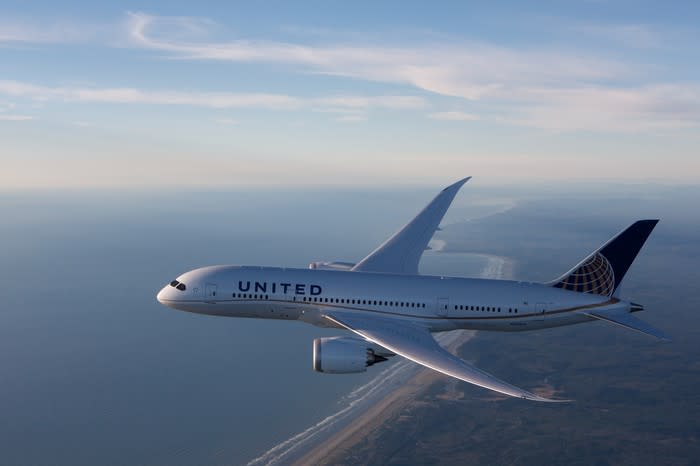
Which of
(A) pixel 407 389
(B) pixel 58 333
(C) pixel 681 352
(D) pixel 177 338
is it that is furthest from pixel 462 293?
(C) pixel 681 352

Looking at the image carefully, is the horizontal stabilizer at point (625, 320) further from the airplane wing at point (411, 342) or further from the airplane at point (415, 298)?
the airplane wing at point (411, 342)

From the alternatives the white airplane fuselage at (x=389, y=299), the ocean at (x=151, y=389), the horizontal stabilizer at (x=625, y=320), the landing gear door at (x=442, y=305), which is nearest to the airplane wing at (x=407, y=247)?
the white airplane fuselage at (x=389, y=299)

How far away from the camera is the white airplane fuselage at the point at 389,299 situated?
43.3 metres

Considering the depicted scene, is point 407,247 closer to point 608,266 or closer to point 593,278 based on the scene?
point 593,278

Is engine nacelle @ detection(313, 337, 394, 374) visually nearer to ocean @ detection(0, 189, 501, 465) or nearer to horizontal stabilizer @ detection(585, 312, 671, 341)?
horizontal stabilizer @ detection(585, 312, 671, 341)

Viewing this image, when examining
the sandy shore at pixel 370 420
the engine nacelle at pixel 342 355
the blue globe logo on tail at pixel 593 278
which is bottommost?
the sandy shore at pixel 370 420

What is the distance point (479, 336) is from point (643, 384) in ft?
191

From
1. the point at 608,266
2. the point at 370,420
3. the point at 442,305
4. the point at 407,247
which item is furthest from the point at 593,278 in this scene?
the point at 370,420

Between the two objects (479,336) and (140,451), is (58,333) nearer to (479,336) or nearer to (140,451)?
(140,451)

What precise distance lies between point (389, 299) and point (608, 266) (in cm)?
2350

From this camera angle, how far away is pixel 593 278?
4619cm

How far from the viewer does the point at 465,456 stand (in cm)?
11844

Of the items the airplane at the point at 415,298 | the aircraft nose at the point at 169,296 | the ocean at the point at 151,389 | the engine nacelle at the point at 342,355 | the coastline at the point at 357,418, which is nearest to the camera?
the engine nacelle at the point at 342,355

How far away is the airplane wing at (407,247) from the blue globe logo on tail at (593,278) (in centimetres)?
1530
